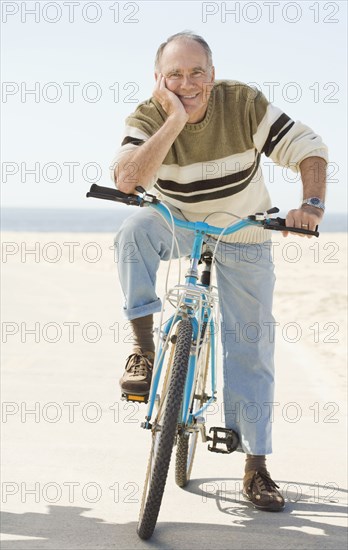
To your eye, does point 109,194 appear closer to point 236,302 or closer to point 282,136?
point 282,136

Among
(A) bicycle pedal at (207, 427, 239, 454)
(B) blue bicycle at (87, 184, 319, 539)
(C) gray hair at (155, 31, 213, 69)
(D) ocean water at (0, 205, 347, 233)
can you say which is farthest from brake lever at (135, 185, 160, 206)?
(D) ocean water at (0, 205, 347, 233)

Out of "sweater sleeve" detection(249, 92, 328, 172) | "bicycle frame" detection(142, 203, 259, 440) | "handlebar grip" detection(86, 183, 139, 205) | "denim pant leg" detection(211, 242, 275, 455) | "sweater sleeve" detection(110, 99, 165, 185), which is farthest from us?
"denim pant leg" detection(211, 242, 275, 455)

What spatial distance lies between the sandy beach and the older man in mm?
237

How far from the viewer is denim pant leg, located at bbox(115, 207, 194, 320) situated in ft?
14.0

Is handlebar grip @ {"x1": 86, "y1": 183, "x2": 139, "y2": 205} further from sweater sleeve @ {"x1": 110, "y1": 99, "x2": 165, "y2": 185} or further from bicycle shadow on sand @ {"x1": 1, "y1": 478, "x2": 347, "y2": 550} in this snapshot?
bicycle shadow on sand @ {"x1": 1, "y1": 478, "x2": 347, "y2": 550}

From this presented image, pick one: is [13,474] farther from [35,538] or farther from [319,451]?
[319,451]

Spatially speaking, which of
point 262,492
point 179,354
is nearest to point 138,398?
point 179,354

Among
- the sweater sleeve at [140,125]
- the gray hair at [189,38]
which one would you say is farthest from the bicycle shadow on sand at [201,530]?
the gray hair at [189,38]

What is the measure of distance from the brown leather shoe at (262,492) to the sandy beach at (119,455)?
60mm

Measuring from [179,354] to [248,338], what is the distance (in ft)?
2.97

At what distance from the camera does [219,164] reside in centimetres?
432

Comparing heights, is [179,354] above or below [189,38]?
below

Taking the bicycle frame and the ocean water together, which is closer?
the bicycle frame

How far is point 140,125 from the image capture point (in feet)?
13.7
